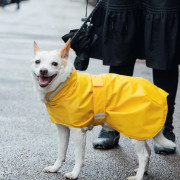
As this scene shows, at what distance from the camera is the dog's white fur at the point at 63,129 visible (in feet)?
10.2

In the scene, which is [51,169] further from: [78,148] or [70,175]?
[78,148]

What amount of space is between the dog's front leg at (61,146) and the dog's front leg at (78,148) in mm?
148

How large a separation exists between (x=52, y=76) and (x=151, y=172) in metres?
1.24

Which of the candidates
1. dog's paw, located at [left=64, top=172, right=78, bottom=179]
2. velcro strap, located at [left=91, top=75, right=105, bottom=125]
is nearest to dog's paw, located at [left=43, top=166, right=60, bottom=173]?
dog's paw, located at [left=64, top=172, right=78, bottom=179]

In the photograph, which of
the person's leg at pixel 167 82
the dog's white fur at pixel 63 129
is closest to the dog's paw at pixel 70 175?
the dog's white fur at pixel 63 129

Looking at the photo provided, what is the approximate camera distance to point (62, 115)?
321cm

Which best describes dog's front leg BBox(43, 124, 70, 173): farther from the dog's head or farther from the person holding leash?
the person holding leash

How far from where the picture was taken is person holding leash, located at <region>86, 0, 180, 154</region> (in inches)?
149

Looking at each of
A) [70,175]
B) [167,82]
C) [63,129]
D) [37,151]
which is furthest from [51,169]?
[167,82]

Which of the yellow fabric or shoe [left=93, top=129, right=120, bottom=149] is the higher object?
the yellow fabric

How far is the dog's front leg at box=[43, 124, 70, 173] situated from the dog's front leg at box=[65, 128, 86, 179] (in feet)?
0.49

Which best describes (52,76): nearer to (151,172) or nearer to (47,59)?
(47,59)

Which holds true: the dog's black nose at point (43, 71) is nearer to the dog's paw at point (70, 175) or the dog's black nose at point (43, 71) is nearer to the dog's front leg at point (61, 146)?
the dog's front leg at point (61, 146)

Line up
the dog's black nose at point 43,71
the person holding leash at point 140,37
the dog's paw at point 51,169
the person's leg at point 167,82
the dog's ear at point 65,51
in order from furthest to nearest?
the person's leg at point 167,82 < the person holding leash at point 140,37 < the dog's paw at point 51,169 < the dog's ear at point 65,51 < the dog's black nose at point 43,71
